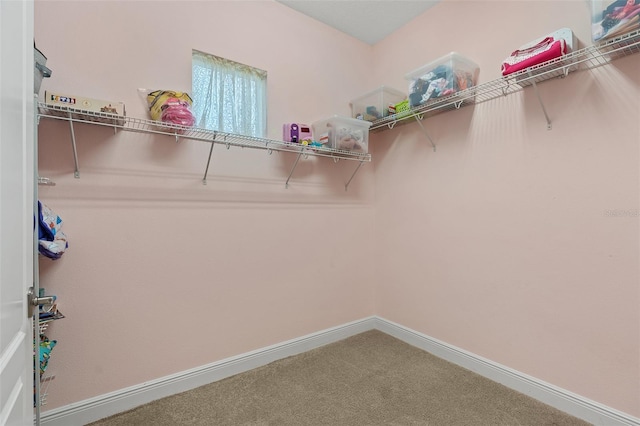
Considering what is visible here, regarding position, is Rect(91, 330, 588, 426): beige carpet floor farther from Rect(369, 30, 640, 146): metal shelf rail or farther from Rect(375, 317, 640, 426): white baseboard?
Rect(369, 30, 640, 146): metal shelf rail

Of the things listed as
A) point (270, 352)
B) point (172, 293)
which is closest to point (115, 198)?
point (172, 293)

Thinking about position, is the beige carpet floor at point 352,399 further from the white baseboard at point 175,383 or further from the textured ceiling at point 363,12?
the textured ceiling at point 363,12

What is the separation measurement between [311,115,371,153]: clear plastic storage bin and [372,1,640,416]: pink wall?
15.0 inches

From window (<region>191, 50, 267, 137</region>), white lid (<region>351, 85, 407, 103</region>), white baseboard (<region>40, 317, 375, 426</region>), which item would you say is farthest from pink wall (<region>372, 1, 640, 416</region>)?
window (<region>191, 50, 267, 137</region>)

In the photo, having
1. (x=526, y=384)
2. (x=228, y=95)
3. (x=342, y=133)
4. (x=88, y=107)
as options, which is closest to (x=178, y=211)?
(x=88, y=107)

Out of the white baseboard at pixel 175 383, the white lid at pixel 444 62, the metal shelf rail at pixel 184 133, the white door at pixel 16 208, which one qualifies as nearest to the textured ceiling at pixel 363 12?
the white lid at pixel 444 62

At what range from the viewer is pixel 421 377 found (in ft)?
6.35

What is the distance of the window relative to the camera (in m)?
1.93

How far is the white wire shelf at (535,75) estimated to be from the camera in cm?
137

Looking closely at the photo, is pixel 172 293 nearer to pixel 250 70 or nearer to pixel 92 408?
pixel 92 408

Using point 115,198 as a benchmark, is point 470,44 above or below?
above

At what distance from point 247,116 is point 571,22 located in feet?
6.39

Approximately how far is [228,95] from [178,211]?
849mm

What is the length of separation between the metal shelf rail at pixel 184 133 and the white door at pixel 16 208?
0.69 m
